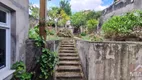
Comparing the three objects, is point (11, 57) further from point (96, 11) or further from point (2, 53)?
point (96, 11)

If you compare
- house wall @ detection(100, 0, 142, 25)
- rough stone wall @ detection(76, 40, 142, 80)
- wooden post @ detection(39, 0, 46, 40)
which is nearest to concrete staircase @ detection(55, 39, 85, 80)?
rough stone wall @ detection(76, 40, 142, 80)

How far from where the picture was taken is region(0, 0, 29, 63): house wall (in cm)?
418

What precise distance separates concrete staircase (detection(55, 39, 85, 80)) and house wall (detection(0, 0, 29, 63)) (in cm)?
234

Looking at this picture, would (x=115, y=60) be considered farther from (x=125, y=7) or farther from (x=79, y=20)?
(x=79, y=20)

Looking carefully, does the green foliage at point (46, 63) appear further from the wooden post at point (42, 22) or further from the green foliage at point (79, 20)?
the green foliage at point (79, 20)

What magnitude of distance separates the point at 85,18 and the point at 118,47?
17.1m

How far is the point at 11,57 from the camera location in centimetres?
417

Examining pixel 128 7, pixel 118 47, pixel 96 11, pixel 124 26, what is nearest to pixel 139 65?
pixel 118 47

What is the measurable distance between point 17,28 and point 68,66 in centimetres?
364

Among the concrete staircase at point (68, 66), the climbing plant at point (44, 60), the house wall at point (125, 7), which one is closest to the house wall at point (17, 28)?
the climbing plant at point (44, 60)

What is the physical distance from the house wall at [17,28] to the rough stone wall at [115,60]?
87.9 inches

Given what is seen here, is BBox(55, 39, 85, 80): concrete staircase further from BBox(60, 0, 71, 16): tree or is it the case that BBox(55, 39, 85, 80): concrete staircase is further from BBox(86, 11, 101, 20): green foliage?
BBox(60, 0, 71, 16): tree

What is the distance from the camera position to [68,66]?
728cm

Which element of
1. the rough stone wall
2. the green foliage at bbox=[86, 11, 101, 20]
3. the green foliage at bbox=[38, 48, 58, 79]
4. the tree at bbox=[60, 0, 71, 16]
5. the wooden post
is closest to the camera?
the rough stone wall
